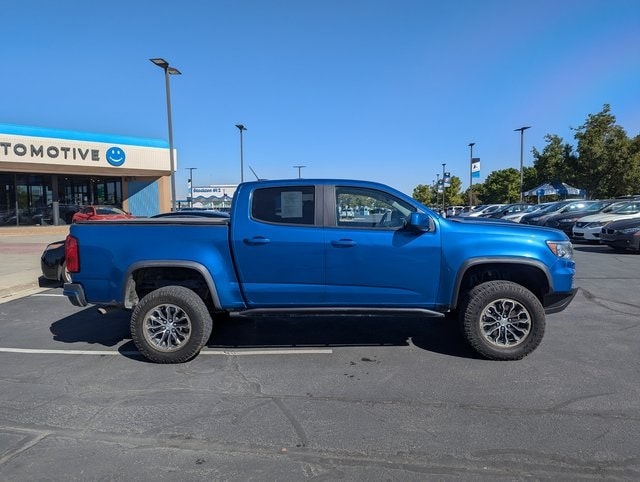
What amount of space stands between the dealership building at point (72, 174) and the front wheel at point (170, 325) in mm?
24557

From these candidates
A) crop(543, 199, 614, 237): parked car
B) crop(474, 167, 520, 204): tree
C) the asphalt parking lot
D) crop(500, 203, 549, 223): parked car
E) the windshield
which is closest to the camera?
the asphalt parking lot

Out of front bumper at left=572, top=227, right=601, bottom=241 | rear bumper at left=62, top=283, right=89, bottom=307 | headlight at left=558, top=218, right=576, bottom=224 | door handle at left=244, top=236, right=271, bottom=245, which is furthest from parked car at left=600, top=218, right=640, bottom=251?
rear bumper at left=62, top=283, right=89, bottom=307

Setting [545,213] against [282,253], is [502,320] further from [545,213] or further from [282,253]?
[545,213]

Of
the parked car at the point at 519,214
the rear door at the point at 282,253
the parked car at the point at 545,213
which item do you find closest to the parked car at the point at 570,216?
the parked car at the point at 545,213

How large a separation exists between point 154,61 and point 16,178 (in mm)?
15508

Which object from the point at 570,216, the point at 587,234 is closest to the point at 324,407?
the point at 587,234

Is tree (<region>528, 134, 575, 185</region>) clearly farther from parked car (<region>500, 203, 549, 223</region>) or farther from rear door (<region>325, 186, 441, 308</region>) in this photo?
rear door (<region>325, 186, 441, 308</region>)

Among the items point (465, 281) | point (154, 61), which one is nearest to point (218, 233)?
point (465, 281)

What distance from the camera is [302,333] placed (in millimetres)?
6352

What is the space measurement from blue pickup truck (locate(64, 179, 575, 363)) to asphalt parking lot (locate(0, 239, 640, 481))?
533 millimetres

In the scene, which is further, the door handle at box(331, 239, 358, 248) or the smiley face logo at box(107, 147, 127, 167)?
the smiley face logo at box(107, 147, 127, 167)

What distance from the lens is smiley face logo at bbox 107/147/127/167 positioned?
28.2m

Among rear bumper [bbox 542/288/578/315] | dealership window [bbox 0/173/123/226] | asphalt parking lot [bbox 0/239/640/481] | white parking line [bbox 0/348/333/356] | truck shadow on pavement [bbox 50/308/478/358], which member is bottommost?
asphalt parking lot [bbox 0/239/640/481]

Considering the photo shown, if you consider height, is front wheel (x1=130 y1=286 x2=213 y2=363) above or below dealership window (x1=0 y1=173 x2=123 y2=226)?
below
